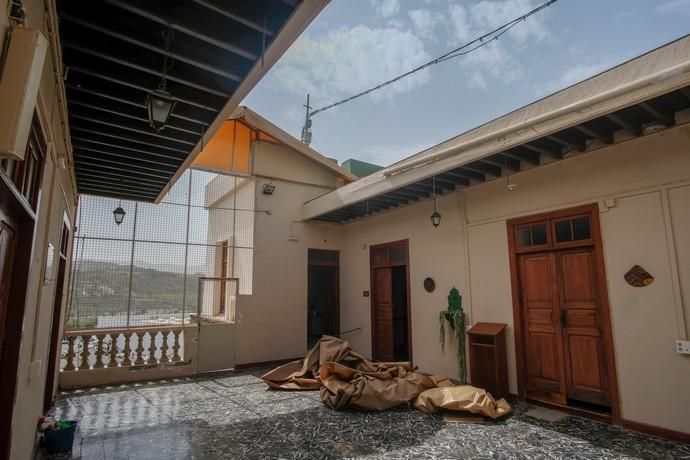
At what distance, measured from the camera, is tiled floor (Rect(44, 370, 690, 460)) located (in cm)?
346

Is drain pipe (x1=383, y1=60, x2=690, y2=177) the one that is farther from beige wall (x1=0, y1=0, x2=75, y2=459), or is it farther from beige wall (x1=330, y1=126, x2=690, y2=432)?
beige wall (x1=0, y1=0, x2=75, y2=459)

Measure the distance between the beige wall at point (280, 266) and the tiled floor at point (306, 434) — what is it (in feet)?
7.67

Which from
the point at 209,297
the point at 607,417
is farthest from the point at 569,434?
the point at 209,297

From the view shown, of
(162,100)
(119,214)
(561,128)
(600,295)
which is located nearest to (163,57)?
(162,100)

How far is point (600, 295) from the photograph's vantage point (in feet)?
14.2

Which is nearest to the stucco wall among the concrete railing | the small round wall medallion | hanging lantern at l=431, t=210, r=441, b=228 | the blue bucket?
hanging lantern at l=431, t=210, r=441, b=228

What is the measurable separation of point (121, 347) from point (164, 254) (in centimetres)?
166

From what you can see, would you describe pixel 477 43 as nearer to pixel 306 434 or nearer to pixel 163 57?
pixel 163 57

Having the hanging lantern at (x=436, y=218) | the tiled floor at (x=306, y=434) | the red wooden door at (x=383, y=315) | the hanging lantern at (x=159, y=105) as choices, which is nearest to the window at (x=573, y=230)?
the hanging lantern at (x=436, y=218)

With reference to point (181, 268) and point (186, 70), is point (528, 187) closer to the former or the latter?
point (186, 70)

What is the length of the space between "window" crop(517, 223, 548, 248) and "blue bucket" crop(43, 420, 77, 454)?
556 cm

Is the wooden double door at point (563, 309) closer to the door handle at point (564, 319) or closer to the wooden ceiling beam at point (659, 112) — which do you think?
the door handle at point (564, 319)

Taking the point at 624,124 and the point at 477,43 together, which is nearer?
the point at 624,124

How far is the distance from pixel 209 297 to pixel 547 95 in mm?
6336
